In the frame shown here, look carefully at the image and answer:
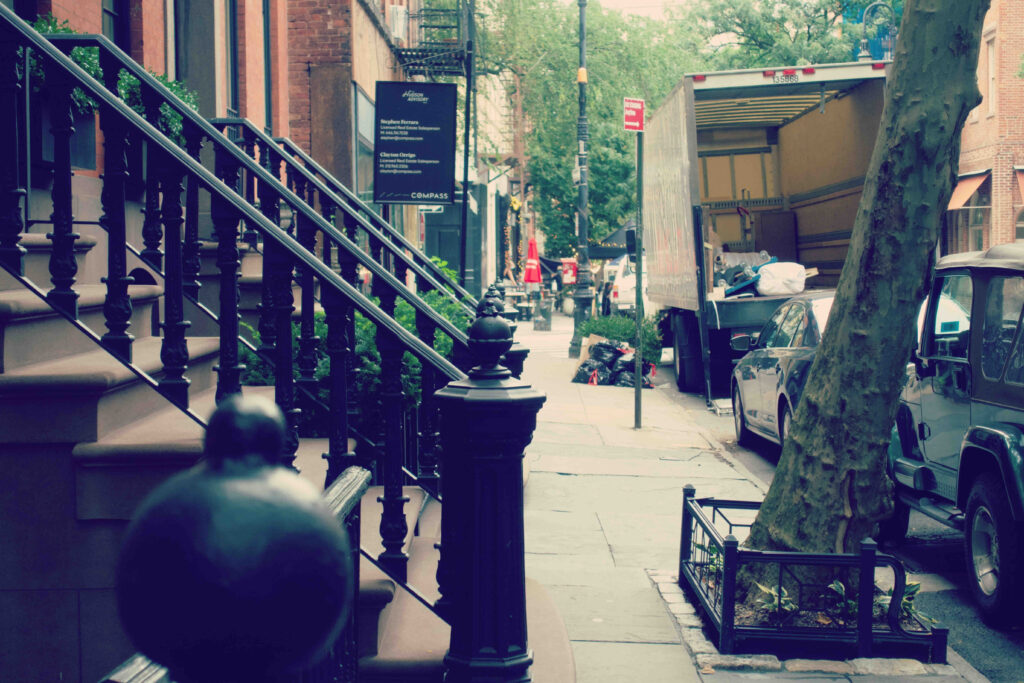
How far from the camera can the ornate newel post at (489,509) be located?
3145 millimetres

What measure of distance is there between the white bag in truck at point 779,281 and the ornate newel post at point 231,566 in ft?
43.1

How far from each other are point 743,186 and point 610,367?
5.18m

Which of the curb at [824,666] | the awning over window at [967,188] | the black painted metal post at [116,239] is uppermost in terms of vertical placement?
the awning over window at [967,188]

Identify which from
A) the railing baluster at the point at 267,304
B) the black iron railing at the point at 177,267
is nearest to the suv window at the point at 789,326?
the railing baluster at the point at 267,304

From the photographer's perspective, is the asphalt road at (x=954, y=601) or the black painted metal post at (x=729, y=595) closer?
the black painted metal post at (x=729, y=595)

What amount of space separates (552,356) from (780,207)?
17.7ft

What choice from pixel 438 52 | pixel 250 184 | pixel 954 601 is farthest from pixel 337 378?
pixel 438 52

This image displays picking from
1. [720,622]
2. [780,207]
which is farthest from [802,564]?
[780,207]

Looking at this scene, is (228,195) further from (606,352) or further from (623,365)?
(606,352)

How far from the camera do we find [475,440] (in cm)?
316

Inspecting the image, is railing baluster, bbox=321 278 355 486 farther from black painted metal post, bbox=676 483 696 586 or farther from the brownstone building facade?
the brownstone building facade

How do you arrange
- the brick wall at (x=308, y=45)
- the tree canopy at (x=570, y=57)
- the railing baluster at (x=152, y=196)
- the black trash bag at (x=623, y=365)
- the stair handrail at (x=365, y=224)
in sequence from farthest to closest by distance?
the tree canopy at (x=570, y=57), the black trash bag at (x=623, y=365), the brick wall at (x=308, y=45), the stair handrail at (x=365, y=224), the railing baluster at (x=152, y=196)

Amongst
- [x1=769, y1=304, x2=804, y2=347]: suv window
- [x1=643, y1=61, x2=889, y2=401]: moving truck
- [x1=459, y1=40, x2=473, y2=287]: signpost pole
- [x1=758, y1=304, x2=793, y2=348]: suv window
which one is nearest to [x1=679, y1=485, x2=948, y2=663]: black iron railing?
[x1=769, y1=304, x2=804, y2=347]: suv window

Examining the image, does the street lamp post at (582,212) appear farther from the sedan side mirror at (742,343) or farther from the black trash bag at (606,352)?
the sedan side mirror at (742,343)
